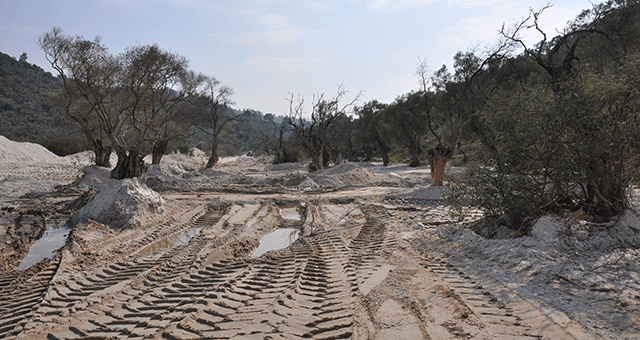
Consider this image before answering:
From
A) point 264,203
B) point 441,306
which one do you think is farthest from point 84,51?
point 441,306

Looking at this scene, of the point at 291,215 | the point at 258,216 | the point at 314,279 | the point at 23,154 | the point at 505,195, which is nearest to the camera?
the point at 314,279

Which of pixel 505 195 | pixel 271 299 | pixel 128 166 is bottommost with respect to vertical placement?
pixel 271 299

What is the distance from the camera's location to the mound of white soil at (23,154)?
24.4m

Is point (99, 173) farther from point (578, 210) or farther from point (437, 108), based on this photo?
point (437, 108)

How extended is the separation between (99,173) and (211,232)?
30.4ft

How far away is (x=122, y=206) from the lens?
7.89 m

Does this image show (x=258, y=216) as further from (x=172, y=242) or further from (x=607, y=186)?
(x=607, y=186)

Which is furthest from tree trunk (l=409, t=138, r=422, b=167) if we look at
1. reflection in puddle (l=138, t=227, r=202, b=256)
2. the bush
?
reflection in puddle (l=138, t=227, r=202, b=256)

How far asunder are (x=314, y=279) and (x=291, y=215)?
213 inches

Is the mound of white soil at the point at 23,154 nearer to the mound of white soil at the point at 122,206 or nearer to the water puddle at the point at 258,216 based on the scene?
the mound of white soil at the point at 122,206

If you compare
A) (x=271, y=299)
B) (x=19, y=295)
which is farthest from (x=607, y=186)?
(x=19, y=295)

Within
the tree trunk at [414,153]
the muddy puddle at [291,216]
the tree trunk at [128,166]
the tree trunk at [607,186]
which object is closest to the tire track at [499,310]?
the tree trunk at [607,186]

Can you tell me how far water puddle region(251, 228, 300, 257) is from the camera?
6.35m

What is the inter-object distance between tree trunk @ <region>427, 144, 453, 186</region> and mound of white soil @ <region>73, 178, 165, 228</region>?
8.68m
